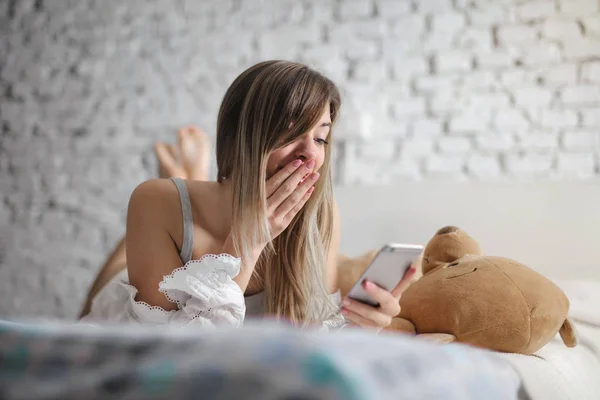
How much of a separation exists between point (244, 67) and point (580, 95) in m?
1.37

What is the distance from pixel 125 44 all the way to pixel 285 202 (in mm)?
1975

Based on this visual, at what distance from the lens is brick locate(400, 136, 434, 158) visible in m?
2.45

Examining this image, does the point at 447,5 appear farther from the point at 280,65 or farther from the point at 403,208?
the point at 280,65

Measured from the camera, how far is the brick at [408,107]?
2.46 meters

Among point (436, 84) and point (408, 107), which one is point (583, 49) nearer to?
point (436, 84)

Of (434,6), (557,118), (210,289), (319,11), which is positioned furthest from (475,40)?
(210,289)

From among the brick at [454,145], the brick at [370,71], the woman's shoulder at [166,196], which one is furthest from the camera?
the brick at [370,71]

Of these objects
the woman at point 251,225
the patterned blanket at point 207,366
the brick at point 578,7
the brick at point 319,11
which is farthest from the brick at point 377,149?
the patterned blanket at point 207,366

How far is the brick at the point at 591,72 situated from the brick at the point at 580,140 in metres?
0.20

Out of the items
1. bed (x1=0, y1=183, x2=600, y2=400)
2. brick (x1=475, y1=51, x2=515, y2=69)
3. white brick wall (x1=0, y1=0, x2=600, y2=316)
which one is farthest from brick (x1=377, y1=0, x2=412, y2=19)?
bed (x1=0, y1=183, x2=600, y2=400)

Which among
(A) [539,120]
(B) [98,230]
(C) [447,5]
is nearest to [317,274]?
(A) [539,120]

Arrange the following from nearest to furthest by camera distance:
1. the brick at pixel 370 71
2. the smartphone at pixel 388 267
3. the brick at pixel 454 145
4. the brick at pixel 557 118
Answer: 1. the smartphone at pixel 388 267
2. the brick at pixel 557 118
3. the brick at pixel 454 145
4. the brick at pixel 370 71

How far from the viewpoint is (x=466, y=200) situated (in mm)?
2178

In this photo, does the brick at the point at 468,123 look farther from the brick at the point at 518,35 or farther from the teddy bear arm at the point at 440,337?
the teddy bear arm at the point at 440,337
